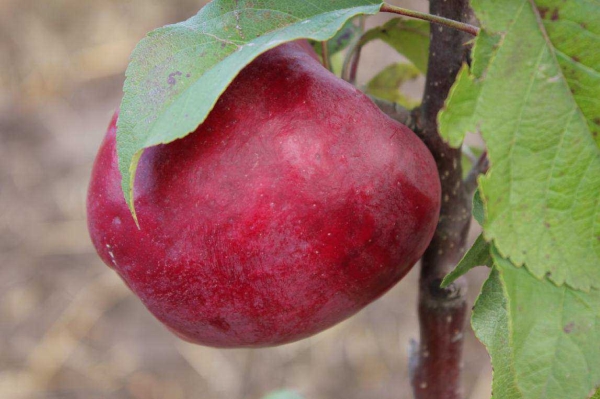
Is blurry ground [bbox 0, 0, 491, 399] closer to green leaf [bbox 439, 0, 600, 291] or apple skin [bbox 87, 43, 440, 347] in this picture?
apple skin [bbox 87, 43, 440, 347]

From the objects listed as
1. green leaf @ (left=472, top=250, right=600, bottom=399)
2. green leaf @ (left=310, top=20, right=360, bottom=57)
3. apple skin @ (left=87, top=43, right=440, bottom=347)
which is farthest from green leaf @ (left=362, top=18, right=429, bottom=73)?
green leaf @ (left=472, top=250, right=600, bottom=399)

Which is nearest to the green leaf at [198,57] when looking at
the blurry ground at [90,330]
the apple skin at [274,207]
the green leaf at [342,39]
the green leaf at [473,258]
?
the apple skin at [274,207]

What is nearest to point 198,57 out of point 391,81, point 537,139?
point 537,139

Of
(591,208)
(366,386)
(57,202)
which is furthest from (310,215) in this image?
(57,202)

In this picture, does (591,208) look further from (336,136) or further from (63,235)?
(63,235)

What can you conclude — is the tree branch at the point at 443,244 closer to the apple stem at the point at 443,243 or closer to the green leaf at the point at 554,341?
the apple stem at the point at 443,243

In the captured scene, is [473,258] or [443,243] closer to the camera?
[473,258]

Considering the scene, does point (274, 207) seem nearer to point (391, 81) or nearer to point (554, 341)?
point (554, 341)

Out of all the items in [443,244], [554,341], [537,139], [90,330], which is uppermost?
[537,139]
